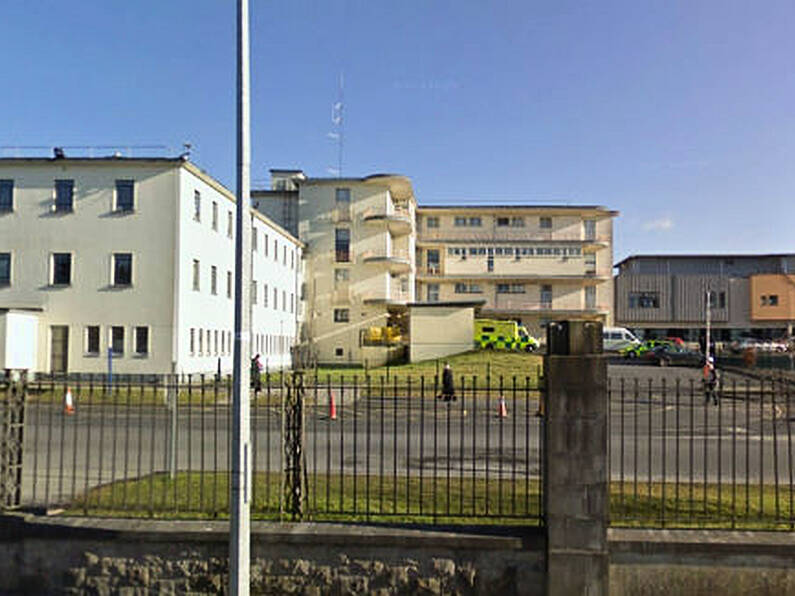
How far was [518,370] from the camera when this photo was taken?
37.8 m

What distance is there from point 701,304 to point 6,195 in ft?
229

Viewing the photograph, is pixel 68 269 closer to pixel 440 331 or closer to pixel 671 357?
pixel 440 331

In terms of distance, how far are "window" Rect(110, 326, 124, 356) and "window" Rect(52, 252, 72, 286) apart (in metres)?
3.64

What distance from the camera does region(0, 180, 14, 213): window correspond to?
33.2m

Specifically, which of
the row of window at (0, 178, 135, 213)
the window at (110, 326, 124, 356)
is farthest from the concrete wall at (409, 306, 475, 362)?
the row of window at (0, 178, 135, 213)

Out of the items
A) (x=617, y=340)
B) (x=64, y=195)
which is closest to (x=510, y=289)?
(x=617, y=340)

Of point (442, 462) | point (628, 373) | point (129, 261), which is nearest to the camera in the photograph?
point (442, 462)

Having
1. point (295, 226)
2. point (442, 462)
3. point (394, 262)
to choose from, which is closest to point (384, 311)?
point (394, 262)

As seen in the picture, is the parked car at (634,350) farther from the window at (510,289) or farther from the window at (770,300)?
the window at (770,300)

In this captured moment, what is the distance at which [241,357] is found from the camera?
5473 millimetres

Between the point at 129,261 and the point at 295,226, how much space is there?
2483 centimetres

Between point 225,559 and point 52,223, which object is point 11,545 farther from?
point 52,223

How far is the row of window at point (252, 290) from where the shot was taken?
3515cm

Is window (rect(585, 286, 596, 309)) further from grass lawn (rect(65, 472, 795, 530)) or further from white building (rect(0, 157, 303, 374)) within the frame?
grass lawn (rect(65, 472, 795, 530))
